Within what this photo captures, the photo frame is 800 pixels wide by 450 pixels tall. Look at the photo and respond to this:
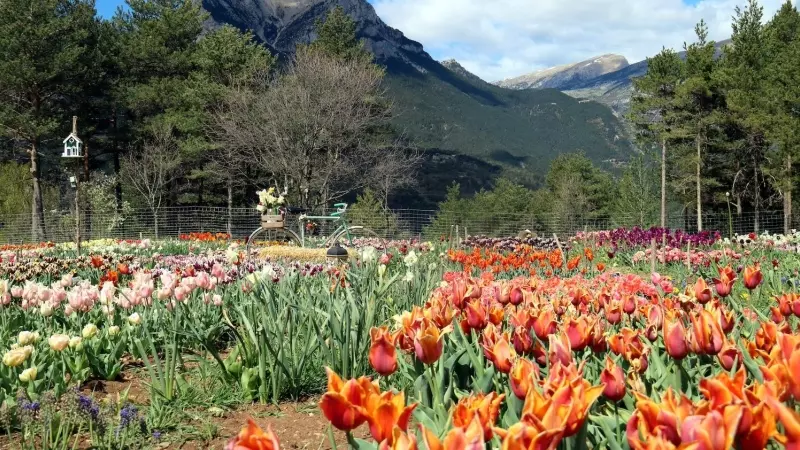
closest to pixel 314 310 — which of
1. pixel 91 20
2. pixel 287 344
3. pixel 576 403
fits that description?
pixel 287 344

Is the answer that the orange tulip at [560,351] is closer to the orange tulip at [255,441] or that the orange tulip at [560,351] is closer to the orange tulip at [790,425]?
the orange tulip at [790,425]

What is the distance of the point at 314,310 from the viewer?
11.5 feet

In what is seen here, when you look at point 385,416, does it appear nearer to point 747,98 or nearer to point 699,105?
point 747,98

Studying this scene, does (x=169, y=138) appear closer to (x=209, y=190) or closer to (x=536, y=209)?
(x=209, y=190)

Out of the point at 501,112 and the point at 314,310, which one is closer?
the point at 314,310

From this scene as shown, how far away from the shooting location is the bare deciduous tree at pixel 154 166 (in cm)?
2811

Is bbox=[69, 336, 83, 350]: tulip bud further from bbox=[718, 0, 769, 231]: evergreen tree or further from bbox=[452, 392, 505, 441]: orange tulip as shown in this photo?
bbox=[718, 0, 769, 231]: evergreen tree

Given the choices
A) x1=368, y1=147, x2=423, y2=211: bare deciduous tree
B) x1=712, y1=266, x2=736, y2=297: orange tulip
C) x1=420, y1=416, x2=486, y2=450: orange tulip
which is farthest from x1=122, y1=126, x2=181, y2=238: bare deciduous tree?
x1=420, y1=416, x2=486, y2=450: orange tulip

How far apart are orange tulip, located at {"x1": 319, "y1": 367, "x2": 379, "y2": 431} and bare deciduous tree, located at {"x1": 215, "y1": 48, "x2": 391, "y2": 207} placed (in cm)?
2259

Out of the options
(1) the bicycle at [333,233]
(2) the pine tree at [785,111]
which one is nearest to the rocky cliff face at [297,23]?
(2) the pine tree at [785,111]

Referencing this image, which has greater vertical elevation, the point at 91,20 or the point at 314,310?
the point at 91,20

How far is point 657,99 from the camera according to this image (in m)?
35.4

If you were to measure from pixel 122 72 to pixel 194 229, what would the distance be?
1327cm

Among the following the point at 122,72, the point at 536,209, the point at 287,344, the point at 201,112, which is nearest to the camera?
the point at 287,344
